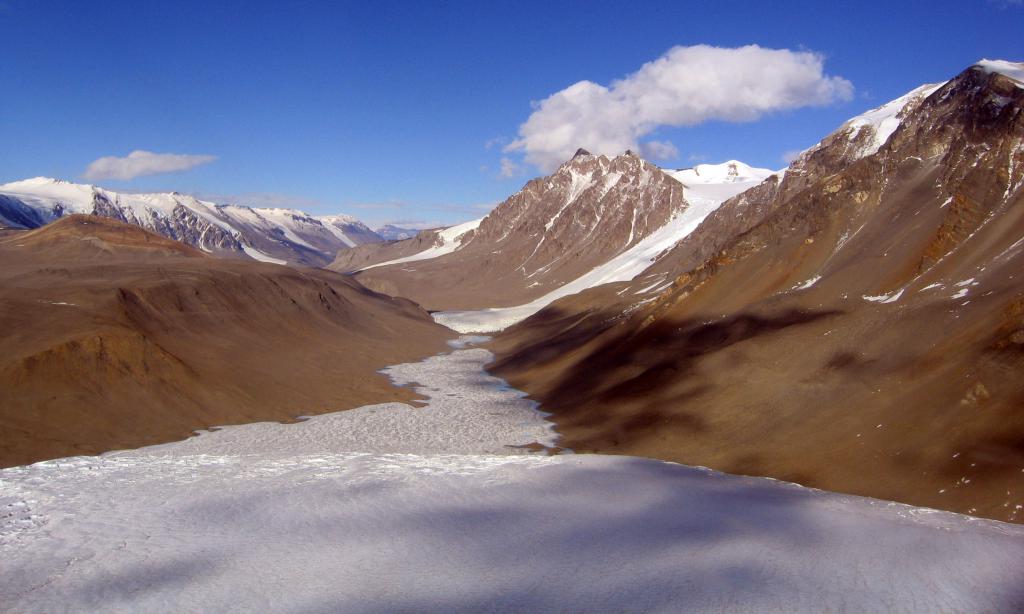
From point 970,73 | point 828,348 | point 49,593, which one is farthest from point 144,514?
point 970,73

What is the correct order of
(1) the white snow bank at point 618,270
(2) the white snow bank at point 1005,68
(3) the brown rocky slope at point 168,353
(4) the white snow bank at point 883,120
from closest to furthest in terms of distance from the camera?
(3) the brown rocky slope at point 168,353 < (2) the white snow bank at point 1005,68 < (4) the white snow bank at point 883,120 < (1) the white snow bank at point 618,270

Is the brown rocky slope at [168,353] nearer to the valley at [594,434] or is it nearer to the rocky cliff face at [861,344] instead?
the valley at [594,434]

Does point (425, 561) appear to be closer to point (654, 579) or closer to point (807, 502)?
point (654, 579)

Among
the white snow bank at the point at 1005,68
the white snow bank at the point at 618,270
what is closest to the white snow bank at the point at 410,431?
the white snow bank at the point at 1005,68

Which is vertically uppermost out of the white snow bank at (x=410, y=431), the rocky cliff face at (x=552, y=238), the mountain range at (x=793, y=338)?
the rocky cliff face at (x=552, y=238)

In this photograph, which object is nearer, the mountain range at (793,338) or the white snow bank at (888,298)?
the mountain range at (793,338)

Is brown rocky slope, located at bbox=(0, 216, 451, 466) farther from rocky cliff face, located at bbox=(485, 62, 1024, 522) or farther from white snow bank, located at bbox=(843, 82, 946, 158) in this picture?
white snow bank, located at bbox=(843, 82, 946, 158)

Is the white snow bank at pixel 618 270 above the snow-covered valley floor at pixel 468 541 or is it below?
above
